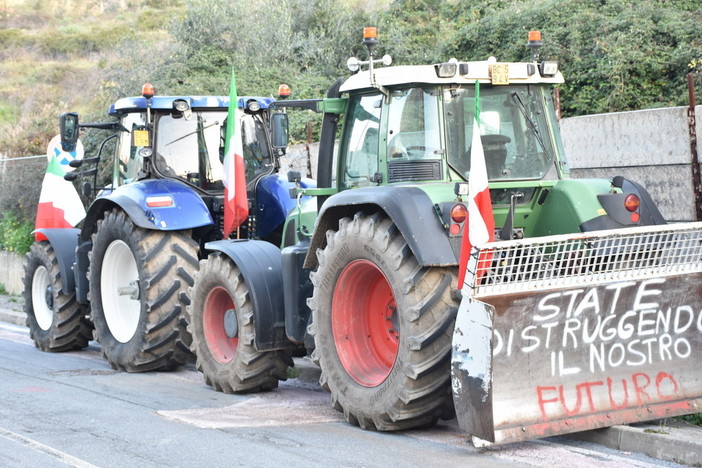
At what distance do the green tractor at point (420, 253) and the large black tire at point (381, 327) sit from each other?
0.03 ft

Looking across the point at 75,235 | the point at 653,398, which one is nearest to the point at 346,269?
the point at 653,398

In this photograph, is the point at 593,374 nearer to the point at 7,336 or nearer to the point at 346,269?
the point at 346,269

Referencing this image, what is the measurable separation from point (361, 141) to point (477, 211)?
75.8 inches

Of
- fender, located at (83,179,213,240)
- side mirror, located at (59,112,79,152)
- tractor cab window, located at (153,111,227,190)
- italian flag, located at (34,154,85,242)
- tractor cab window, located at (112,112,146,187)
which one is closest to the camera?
fender, located at (83,179,213,240)

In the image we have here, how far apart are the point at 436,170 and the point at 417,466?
217 cm

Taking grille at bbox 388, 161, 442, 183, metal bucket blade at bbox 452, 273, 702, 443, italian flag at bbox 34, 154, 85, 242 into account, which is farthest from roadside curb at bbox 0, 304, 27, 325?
metal bucket blade at bbox 452, 273, 702, 443

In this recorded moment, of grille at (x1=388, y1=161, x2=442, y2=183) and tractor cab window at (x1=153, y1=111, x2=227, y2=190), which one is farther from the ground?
tractor cab window at (x1=153, y1=111, x2=227, y2=190)

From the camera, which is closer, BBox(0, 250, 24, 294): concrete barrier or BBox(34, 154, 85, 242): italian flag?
BBox(34, 154, 85, 242): italian flag

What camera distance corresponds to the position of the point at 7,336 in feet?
44.8

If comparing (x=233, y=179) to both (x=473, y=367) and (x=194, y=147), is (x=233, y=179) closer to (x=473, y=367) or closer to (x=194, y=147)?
(x=194, y=147)

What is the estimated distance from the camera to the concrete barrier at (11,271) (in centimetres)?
1883

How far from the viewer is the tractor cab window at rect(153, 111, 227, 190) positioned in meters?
10.5

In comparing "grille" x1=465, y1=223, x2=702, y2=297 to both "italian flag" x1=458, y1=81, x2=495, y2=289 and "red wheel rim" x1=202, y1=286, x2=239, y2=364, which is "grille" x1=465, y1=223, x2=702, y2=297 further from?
"red wheel rim" x1=202, y1=286, x2=239, y2=364

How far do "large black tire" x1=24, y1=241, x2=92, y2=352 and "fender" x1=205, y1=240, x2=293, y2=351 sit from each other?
3949mm
